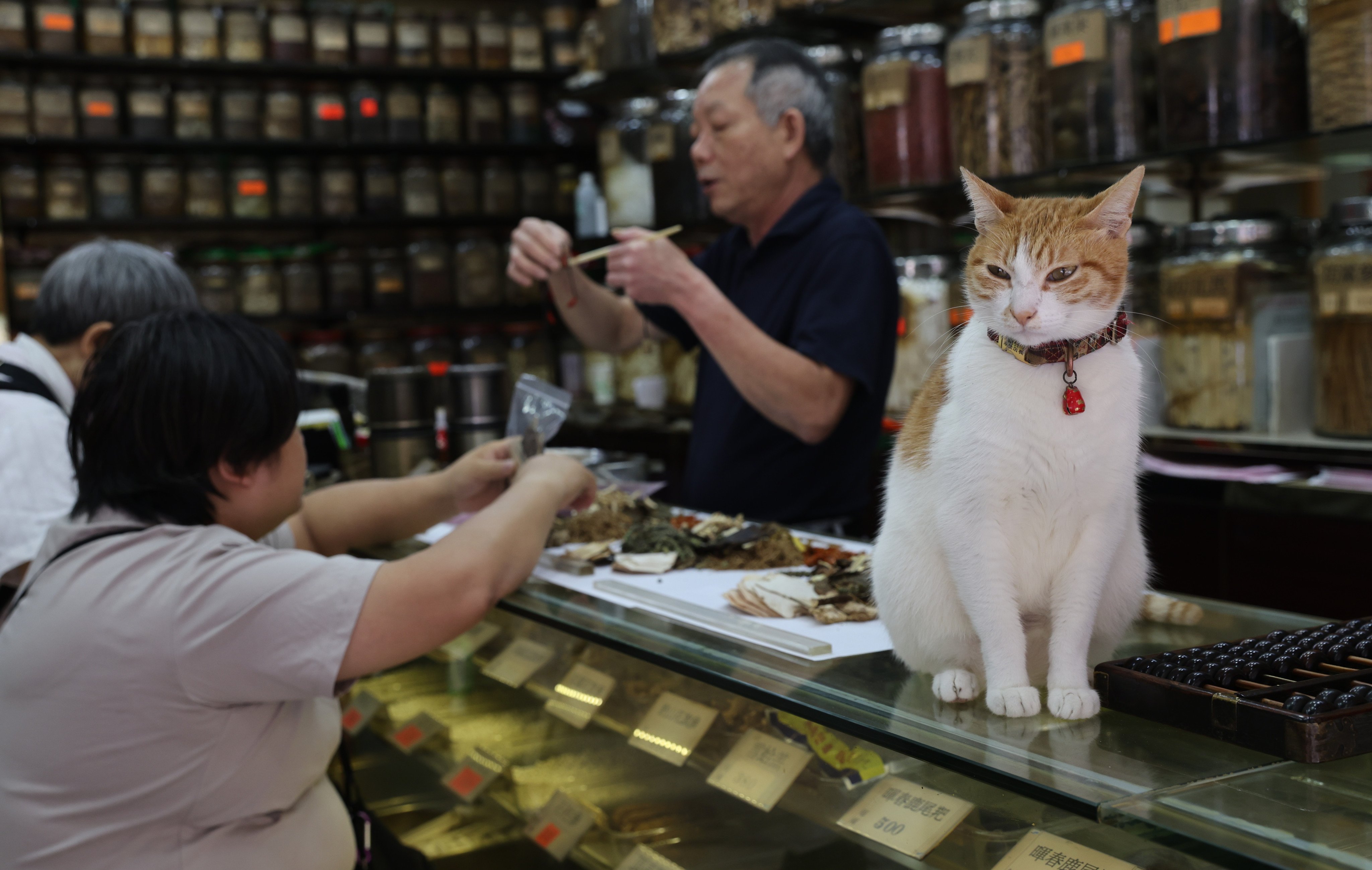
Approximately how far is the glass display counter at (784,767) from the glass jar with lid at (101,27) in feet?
11.8

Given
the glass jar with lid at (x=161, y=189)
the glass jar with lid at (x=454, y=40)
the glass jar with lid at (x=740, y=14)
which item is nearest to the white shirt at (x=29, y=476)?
the glass jar with lid at (x=740, y=14)

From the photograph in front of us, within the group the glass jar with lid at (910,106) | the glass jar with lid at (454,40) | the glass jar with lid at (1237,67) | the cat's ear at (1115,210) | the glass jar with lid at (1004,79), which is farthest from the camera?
the glass jar with lid at (454,40)

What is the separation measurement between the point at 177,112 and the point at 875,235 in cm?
366

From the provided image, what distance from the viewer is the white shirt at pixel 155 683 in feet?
3.48

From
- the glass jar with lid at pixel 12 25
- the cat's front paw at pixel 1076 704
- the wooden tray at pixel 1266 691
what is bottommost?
the cat's front paw at pixel 1076 704

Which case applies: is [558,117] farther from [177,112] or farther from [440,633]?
[440,633]

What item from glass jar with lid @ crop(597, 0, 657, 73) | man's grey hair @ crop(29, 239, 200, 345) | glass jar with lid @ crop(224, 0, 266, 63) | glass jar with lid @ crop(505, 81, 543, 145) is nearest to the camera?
man's grey hair @ crop(29, 239, 200, 345)

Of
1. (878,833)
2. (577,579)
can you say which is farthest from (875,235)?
(878,833)

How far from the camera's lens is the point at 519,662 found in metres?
1.53

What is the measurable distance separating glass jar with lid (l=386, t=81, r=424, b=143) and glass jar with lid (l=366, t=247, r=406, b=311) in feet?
1.62

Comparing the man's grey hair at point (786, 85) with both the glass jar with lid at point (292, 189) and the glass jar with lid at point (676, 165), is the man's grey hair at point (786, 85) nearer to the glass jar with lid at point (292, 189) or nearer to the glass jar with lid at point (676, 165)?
the glass jar with lid at point (676, 165)

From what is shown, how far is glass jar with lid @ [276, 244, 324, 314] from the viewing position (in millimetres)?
4680

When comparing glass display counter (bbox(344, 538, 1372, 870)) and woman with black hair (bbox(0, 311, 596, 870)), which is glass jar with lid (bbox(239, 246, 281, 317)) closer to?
glass display counter (bbox(344, 538, 1372, 870))

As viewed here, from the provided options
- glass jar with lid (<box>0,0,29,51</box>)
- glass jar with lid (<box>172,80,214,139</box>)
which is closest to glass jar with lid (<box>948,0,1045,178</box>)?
glass jar with lid (<box>172,80,214,139</box>)
